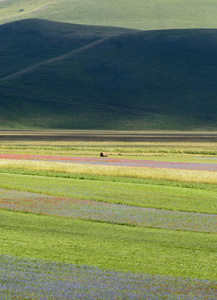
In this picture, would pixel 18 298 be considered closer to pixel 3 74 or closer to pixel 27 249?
pixel 27 249

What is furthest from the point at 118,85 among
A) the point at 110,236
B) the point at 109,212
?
the point at 110,236

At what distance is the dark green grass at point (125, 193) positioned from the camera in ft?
71.3

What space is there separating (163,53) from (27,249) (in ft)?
581

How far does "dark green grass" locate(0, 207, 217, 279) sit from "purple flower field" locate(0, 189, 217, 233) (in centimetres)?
126

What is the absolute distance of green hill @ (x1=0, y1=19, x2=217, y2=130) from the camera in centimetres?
13912

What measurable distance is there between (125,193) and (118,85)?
143 meters

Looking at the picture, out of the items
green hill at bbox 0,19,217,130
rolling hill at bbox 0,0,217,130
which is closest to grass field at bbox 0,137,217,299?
rolling hill at bbox 0,0,217,130

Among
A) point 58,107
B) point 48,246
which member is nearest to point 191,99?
point 58,107

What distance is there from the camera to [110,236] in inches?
557

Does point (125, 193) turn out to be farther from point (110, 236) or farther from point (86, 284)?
point (86, 284)

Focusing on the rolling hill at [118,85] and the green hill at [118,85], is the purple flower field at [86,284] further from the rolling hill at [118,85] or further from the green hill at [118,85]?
the green hill at [118,85]

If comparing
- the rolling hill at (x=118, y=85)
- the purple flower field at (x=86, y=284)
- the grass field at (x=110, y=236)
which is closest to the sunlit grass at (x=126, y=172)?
the grass field at (x=110, y=236)

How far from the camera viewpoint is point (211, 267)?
35.4 ft

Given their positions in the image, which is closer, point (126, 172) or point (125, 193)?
point (125, 193)
